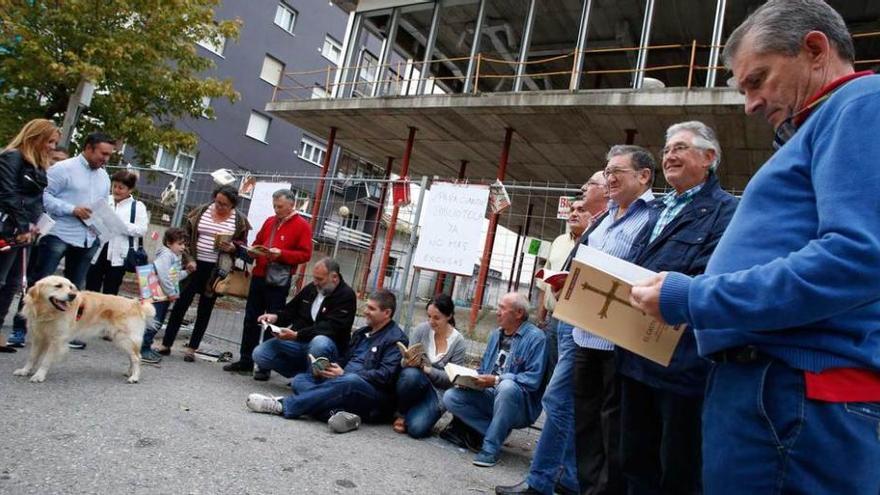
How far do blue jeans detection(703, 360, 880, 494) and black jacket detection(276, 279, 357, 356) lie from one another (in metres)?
4.19

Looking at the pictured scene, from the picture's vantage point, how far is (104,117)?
39.0 feet

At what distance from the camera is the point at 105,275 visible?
6109 millimetres

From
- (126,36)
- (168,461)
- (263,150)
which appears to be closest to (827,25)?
(168,461)

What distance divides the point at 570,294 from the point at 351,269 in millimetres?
7357

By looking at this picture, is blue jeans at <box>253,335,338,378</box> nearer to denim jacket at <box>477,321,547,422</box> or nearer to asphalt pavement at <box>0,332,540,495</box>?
asphalt pavement at <box>0,332,540,495</box>

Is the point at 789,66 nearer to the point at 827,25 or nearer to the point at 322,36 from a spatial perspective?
the point at 827,25

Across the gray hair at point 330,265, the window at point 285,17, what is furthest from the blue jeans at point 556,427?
the window at point 285,17

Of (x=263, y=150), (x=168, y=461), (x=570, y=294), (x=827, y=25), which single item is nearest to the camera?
(x=827, y=25)

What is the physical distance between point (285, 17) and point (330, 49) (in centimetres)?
345

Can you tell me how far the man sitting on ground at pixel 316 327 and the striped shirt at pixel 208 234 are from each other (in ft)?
3.26

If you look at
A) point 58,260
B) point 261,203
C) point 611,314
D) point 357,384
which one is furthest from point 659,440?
point 261,203

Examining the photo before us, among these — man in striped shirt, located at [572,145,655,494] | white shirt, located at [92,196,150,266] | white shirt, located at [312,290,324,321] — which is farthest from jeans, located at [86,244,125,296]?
man in striped shirt, located at [572,145,655,494]

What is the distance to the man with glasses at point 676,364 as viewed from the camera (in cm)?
202

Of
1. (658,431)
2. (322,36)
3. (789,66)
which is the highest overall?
(322,36)
